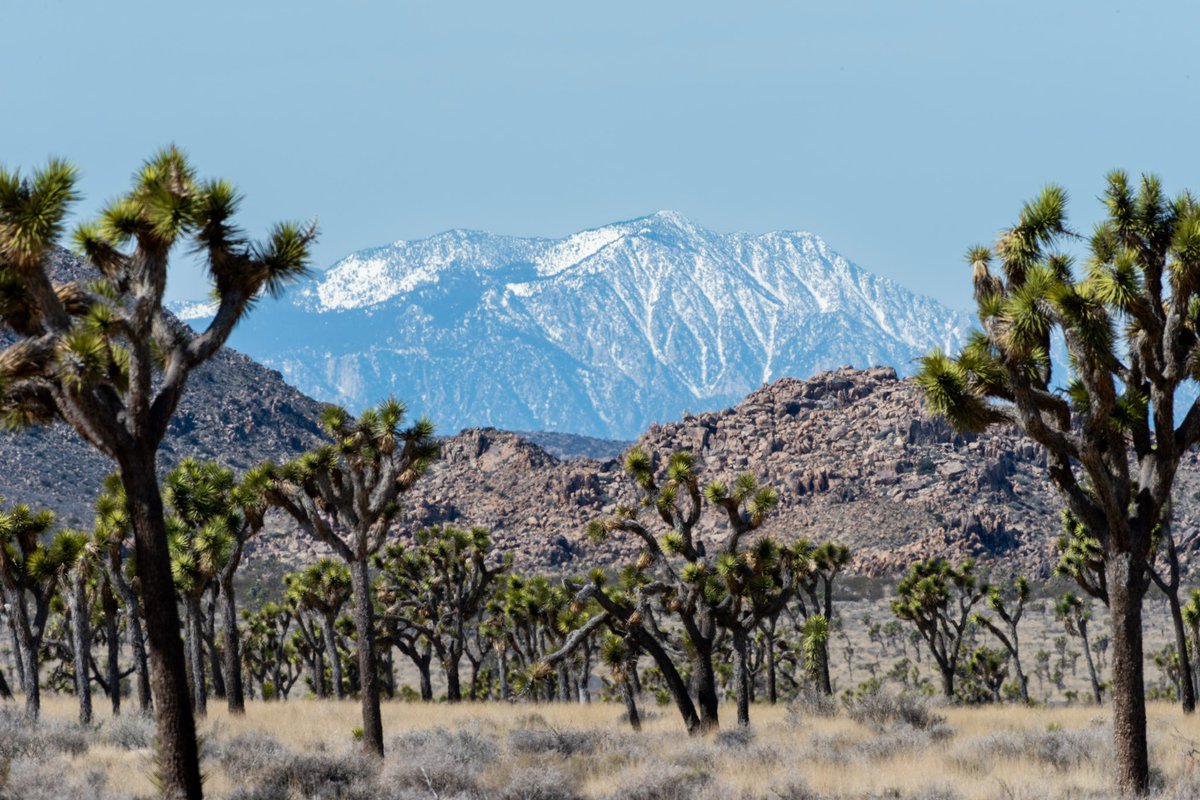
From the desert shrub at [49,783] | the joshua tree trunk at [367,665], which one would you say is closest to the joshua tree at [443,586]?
the joshua tree trunk at [367,665]

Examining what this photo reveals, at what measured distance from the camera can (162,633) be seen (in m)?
11.9

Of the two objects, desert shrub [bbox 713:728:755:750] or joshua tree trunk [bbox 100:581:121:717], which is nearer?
desert shrub [bbox 713:728:755:750]

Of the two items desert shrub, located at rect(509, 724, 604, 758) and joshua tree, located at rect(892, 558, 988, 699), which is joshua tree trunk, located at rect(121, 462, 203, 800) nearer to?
desert shrub, located at rect(509, 724, 604, 758)

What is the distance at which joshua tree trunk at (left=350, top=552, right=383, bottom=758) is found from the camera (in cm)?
1938

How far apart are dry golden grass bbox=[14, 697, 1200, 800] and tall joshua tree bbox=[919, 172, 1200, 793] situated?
6.97 feet

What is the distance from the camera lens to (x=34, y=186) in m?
12.2

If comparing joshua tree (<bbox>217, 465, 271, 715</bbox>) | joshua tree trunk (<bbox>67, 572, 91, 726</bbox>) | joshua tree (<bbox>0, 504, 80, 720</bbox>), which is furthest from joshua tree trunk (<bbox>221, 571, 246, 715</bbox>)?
joshua tree (<bbox>0, 504, 80, 720</bbox>)

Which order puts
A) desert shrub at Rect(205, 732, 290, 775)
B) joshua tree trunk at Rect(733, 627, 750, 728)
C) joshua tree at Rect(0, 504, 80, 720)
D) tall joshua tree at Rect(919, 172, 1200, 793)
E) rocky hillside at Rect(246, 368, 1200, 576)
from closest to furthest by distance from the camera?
tall joshua tree at Rect(919, 172, 1200, 793), desert shrub at Rect(205, 732, 290, 775), joshua tree trunk at Rect(733, 627, 750, 728), joshua tree at Rect(0, 504, 80, 720), rocky hillside at Rect(246, 368, 1200, 576)

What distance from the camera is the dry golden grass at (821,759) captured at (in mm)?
14336

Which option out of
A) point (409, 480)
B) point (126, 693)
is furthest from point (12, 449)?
point (409, 480)

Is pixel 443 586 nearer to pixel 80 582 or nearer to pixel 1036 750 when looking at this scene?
pixel 80 582

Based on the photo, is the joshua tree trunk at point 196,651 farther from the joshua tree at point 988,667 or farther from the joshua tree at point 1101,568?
the joshua tree at point 988,667

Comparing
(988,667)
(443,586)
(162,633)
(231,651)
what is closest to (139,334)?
(162,633)

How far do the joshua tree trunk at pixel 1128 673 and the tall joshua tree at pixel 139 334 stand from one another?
33.2 feet
